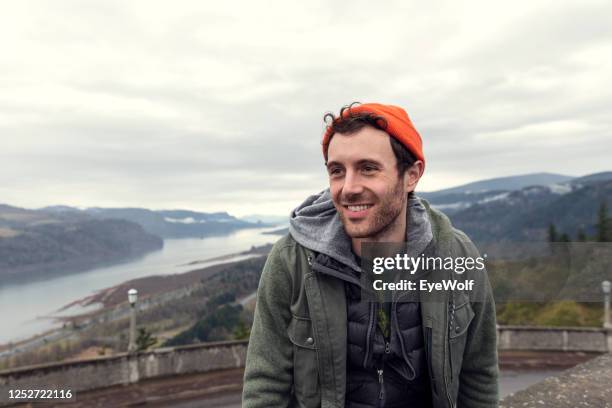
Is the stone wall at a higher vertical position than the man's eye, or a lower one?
lower

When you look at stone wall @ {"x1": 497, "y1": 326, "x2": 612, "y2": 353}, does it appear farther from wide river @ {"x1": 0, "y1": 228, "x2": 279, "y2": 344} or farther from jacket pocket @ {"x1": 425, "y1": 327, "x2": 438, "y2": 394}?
wide river @ {"x1": 0, "y1": 228, "x2": 279, "y2": 344}

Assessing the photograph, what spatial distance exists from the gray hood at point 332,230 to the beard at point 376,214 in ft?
0.30

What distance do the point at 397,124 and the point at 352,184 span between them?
351 millimetres

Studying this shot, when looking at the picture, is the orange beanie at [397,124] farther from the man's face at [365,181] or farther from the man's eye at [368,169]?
the man's eye at [368,169]

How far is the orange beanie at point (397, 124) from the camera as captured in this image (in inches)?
66.8

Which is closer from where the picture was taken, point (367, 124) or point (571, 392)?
point (367, 124)

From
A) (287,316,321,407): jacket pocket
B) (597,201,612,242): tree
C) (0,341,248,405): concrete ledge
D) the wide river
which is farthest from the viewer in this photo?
the wide river

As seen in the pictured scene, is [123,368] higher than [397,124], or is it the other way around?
Result: [397,124]

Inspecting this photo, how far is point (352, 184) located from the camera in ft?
5.43

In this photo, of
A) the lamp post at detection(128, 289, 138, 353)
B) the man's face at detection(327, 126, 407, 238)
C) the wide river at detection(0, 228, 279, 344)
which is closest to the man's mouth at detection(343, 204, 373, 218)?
the man's face at detection(327, 126, 407, 238)

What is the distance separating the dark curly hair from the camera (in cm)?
168

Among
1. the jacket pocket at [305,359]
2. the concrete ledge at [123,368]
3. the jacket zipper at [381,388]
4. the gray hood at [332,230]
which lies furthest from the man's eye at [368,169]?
the concrete ledge at [123,368]

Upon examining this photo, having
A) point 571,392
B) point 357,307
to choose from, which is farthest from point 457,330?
point 571,392

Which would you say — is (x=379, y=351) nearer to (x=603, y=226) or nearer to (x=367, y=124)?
(x=367, y=124)
